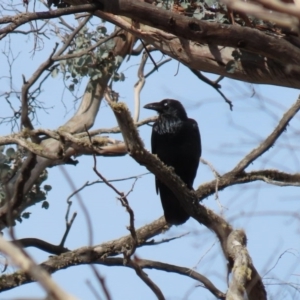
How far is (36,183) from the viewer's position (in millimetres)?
5898

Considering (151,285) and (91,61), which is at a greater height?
(91,61)

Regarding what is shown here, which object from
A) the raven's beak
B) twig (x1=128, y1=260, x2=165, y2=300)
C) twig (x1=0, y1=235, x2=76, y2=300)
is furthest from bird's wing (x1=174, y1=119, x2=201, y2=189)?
twig (x1=0, y1=235, x2=76, y2=300)

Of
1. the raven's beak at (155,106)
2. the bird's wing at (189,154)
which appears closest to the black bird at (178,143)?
the bird's wing at (189,154)

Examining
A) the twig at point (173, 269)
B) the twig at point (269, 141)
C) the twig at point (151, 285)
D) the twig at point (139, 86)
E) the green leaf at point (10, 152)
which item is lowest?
the twig at point (151, 285)

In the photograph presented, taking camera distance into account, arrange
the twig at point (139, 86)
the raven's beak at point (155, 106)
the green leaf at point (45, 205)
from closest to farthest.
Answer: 1. the green leaf at point (45, 205)
2. the raven's beak at point (155, 106)
3. the twig at point (139, 86)

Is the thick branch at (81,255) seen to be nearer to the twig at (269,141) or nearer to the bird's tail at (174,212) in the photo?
the bird's tail at (174,212)

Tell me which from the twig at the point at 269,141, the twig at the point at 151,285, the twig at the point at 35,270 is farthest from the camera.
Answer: the twig at the point at 269,141

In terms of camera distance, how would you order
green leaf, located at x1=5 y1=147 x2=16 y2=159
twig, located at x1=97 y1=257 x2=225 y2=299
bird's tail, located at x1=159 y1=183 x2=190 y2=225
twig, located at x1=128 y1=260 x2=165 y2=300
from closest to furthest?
1. twig, located at x1=128 y1=260 x2=165 y2=300
2. twig, located at x1=97 y1=257 x2=225 y2=299
3. bird's tail, located at x1=159 y1=183 x2=190 y2=225
4. green leaf, located at x1=5 y1=147 x2=16 y2=159

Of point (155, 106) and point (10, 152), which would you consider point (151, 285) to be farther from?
point (155, 106)

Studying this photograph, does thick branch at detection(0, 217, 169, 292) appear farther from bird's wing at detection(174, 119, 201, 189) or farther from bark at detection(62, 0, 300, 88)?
bark at detection(62, 0, 300, 88)

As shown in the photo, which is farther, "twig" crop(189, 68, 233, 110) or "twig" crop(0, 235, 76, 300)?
"twig" crop(189, 68, 233, 110)

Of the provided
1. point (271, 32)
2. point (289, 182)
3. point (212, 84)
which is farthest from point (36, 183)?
point (271, 32)

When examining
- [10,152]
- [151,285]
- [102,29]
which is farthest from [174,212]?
[102,29]

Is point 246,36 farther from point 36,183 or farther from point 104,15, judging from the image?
point 36,183
